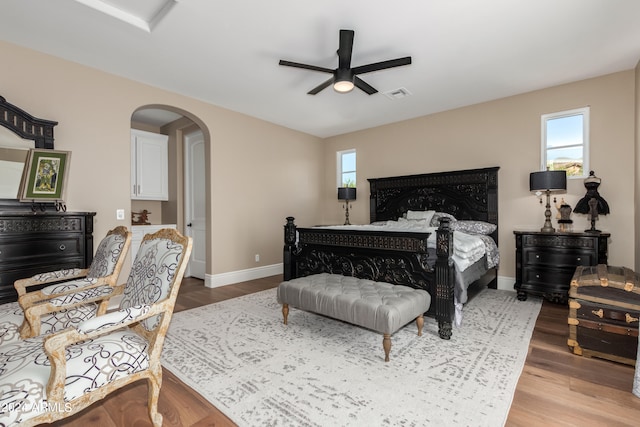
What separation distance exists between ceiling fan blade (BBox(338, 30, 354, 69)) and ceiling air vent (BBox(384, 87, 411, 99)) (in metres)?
1.45

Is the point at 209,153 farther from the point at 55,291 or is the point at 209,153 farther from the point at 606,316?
the point at 606,316

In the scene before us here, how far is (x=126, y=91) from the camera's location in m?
3.63

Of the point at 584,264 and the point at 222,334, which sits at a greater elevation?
the point at 584,264

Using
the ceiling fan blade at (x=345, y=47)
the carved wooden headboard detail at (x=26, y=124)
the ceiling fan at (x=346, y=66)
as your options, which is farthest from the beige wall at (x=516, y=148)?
the carved wooden headboard detail at (x=26, y=124)

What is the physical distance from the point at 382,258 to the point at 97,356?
7.58 feet

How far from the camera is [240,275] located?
485 cm

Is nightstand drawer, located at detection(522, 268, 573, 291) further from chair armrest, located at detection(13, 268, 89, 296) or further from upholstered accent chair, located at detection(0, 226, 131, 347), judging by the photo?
chair armrest, located at detection(13, 268, 89, 296)

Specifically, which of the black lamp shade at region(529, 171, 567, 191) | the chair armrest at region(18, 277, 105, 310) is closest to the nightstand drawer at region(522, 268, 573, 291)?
the black lamp shade at region(529, 171, 567, 191)

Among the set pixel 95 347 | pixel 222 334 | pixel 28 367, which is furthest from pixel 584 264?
pixel 28 367

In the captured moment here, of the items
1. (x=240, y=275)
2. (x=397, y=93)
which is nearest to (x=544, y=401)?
(x=397, y=93)

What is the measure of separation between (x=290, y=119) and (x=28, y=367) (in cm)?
468

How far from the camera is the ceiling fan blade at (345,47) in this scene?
245 centimetres

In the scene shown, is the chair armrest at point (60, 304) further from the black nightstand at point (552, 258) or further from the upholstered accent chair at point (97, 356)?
the black nightstand at point (552, 258)

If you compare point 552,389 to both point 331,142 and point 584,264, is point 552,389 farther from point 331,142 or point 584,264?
point 331,142
